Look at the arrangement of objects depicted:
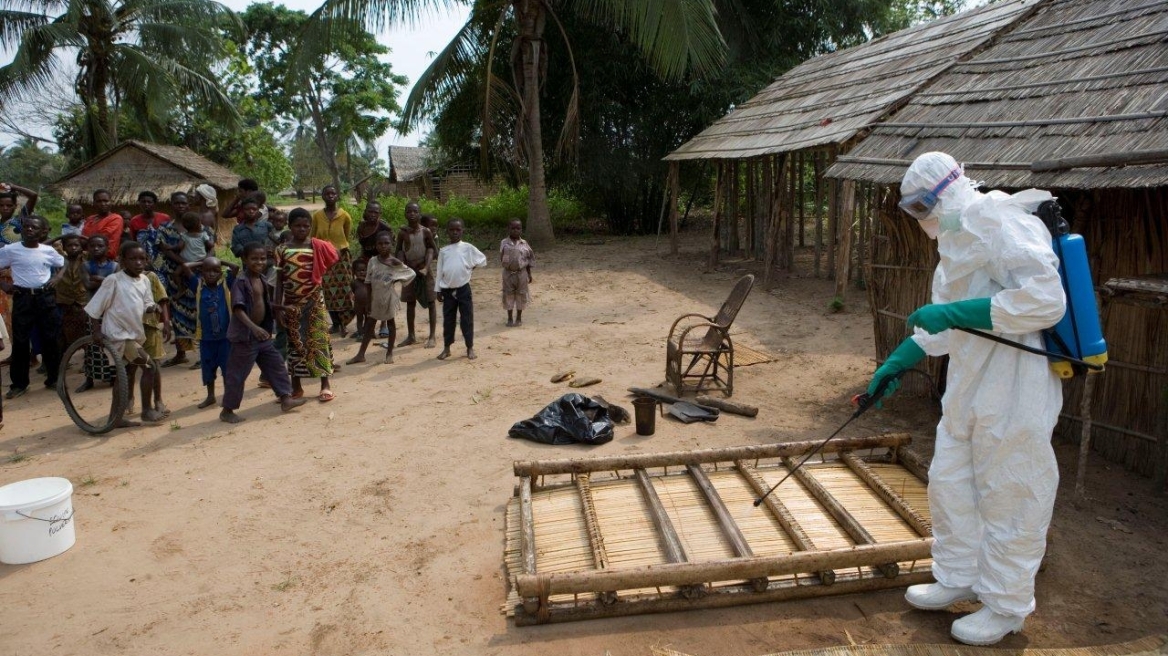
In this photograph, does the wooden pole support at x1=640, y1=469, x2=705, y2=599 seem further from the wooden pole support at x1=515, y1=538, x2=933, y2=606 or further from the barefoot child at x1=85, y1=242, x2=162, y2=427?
the barefoot child at x1=85, y1=242, x2=162, y2=427

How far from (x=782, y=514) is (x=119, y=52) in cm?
1786

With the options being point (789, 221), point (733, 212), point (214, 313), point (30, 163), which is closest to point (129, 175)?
point (214, 313)

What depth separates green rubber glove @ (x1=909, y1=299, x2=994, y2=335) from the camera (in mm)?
2863

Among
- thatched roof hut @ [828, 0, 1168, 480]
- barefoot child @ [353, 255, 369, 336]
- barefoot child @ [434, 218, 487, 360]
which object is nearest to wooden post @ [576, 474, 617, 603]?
thatched roof hut @ [828, 0, 1168, 480]

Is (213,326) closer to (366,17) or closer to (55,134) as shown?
(366,17)

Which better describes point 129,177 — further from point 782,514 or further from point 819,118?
point 782,514

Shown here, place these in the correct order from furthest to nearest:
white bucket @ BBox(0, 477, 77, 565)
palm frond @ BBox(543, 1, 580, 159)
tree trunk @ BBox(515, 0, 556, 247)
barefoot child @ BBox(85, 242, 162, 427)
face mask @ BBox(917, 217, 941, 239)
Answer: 1. palm frond @ BBox(543, 1, 580, 159)
2. tree trunk @ BBox(515, 0, 556, 247)
3. barefoot child @ BBox(85, 242, 162, 427)
4. white bucket @ BBox(0, 477, 77, 565)
5. face mask @ BBox(917, 217, 941, 239)

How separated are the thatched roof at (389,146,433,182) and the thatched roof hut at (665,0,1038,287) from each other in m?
20.5

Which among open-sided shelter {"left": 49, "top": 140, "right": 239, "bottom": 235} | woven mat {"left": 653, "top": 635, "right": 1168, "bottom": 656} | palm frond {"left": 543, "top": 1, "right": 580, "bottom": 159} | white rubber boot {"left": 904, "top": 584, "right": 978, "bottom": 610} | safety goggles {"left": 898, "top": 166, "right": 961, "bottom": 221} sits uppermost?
palm frond {"left": 543, "top": 1, "right": 580, "bottom": 159}

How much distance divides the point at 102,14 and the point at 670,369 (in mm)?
15931

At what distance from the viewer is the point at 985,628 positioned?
2.99m

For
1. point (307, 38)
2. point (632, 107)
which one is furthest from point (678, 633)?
point (632, 107)

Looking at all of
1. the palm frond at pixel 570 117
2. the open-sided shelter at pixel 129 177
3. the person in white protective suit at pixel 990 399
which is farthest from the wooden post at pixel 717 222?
the open-sided shelter at pixel 129 177

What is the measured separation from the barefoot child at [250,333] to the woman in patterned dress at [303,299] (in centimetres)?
16
